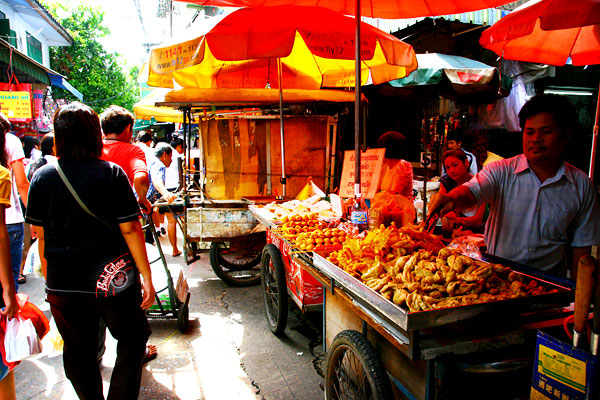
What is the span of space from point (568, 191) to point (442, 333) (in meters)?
1.42

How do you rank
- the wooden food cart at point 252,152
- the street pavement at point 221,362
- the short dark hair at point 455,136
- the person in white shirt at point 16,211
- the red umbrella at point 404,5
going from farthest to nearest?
the short dark hair at point 455,136
the wooden food cart at point 252,152
the red umbrella at point 404,5
the person in white shirt at point 16,211
the street pavement at point 221,362

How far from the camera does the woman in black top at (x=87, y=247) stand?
2.27 m

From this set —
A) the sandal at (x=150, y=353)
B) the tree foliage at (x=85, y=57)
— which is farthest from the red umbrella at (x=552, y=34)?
the tree foliage at (x=85, y=57)

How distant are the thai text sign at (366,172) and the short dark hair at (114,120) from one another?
2.15 m

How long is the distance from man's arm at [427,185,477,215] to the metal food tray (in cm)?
61

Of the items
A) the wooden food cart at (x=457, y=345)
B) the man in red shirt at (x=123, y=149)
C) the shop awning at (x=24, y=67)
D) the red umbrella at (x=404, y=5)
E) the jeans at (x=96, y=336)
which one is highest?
the shop awning at (x=24, y=67)

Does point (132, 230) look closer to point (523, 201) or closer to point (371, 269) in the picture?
point (371, 269)

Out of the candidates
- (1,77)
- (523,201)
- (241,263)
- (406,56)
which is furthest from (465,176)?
(1,77)

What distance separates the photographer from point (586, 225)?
230 cm

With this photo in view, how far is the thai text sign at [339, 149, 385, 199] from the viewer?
3.32m

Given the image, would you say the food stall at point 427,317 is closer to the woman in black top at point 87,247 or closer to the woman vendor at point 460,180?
the woman in black top at point 87,247

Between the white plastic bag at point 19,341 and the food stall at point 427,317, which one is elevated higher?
the food stall at point 427,317

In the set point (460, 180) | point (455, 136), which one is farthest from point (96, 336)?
point (455, 136)

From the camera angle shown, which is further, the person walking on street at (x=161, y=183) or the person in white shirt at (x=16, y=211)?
the person walking on street at (x=161, y=183)
